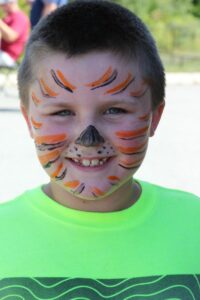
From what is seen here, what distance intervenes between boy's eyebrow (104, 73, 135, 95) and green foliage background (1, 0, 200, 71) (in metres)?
12.7

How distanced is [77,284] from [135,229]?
226mm

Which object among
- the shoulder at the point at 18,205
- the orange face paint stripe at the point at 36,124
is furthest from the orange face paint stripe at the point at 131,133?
the shoulder at the point at 18,205

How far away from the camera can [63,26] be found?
1.87 meters

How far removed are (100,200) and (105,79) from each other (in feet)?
1.12

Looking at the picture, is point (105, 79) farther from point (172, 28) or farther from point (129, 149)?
point (172, 28)

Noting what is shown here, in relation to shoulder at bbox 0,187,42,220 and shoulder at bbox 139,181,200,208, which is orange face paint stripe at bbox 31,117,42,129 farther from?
shoulder at bbox 139,181,200,208

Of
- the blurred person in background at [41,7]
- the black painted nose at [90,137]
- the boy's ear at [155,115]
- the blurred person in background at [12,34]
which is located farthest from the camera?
the blurred person in background at [12,34]

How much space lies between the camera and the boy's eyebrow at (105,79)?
179 cm

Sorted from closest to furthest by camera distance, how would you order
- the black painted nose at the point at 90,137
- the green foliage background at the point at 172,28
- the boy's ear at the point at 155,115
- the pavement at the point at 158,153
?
the black painted nose at the point at 90,137
the boy's ear at the point at 155,115
the pavement at the point at 158,153
the green foliage background at the point at 172,28

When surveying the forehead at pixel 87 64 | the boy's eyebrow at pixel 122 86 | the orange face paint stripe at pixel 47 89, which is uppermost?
the forehead at pixel 87 64

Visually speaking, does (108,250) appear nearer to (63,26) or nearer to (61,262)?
(61,262)

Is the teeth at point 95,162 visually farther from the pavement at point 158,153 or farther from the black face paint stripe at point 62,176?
the pavement at point 158,153

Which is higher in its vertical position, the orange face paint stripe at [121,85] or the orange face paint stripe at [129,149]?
the orange face paint stripe at [121,85]

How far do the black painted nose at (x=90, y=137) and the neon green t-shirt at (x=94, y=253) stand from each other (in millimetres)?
235
